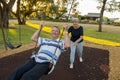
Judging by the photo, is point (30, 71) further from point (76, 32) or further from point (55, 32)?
point (76, 32)

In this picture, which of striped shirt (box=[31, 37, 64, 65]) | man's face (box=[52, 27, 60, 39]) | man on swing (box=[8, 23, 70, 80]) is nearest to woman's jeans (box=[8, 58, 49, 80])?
man on swing (box=[8, 23, 70, 80])

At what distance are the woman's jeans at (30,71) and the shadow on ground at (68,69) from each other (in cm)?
257

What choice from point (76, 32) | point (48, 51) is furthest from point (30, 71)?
point (76, 32)

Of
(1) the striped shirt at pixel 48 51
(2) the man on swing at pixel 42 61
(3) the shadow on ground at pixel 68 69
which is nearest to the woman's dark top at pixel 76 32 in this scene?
(3) the shadow on ground at pixel 68 69

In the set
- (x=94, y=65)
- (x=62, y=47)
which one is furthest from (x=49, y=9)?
(x=62, y=47)

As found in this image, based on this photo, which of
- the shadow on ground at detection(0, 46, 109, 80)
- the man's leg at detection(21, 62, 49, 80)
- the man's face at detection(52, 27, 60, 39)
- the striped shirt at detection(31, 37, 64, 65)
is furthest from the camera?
the shadow on ground at detection(0, 46, 109, 80)

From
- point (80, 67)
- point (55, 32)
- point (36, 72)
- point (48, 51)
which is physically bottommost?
point (80, 67)

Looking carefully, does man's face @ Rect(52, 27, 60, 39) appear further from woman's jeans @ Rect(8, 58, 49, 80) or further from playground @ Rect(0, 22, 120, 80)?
playground @ Rect(0, 22, 120, 80)

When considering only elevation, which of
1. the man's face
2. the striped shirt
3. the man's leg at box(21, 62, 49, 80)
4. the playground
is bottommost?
the playground

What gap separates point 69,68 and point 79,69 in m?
0.34

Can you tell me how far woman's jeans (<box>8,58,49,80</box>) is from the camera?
5.66m

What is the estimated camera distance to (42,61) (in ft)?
19.8

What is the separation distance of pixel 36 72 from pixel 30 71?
4.6 inches

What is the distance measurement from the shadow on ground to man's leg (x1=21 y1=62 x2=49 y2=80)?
2.71 m
